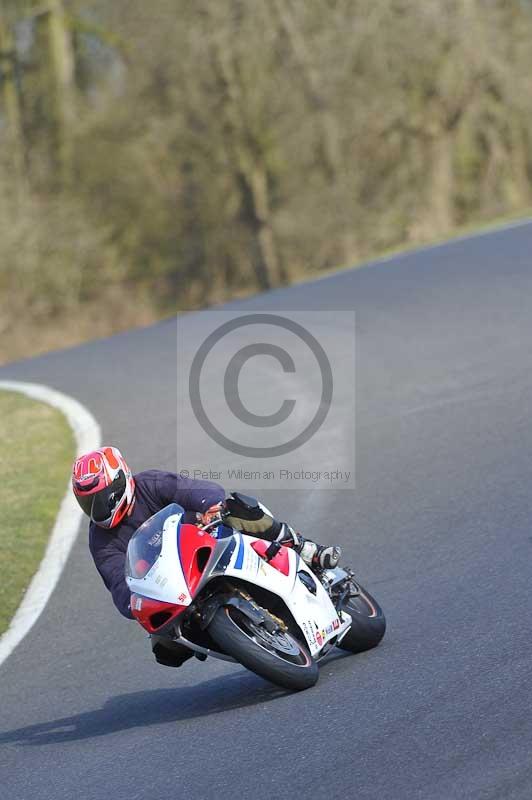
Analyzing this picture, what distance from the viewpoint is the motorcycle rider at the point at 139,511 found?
6109 millimetres

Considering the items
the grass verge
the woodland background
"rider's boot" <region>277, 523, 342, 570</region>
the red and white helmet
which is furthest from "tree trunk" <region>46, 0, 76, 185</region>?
"rider's boot" <region>277, 523, 342, 570</region>

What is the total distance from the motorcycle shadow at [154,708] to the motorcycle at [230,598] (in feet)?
0.99

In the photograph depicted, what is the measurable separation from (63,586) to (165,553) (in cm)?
331

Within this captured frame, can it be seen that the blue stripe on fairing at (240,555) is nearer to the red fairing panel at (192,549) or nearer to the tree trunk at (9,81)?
the red fairing panel at (192,549)

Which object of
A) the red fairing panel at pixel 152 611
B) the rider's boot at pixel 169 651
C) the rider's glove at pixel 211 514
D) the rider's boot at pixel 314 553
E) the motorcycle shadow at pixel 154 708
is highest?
the rider's glove at pixel 211 514

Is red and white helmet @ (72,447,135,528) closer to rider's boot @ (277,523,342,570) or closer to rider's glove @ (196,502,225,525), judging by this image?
rider's glove @ (196,502,225,525)

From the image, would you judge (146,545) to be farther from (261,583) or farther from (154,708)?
(154,708)

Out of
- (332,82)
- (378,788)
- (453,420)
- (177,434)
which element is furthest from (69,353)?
(332,82)

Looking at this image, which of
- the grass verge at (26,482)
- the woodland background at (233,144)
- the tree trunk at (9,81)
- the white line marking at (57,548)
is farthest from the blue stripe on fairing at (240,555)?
the tree trunk at (9,81)

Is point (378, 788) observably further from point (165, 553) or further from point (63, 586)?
point (63, 586)

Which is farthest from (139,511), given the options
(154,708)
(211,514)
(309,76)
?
(309,76)

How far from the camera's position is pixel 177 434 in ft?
40.3

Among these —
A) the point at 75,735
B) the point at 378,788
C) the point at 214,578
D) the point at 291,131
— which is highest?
the point at 291,131

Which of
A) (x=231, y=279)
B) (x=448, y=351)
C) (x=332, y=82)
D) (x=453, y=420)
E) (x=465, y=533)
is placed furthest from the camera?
(x=231, y=279)
